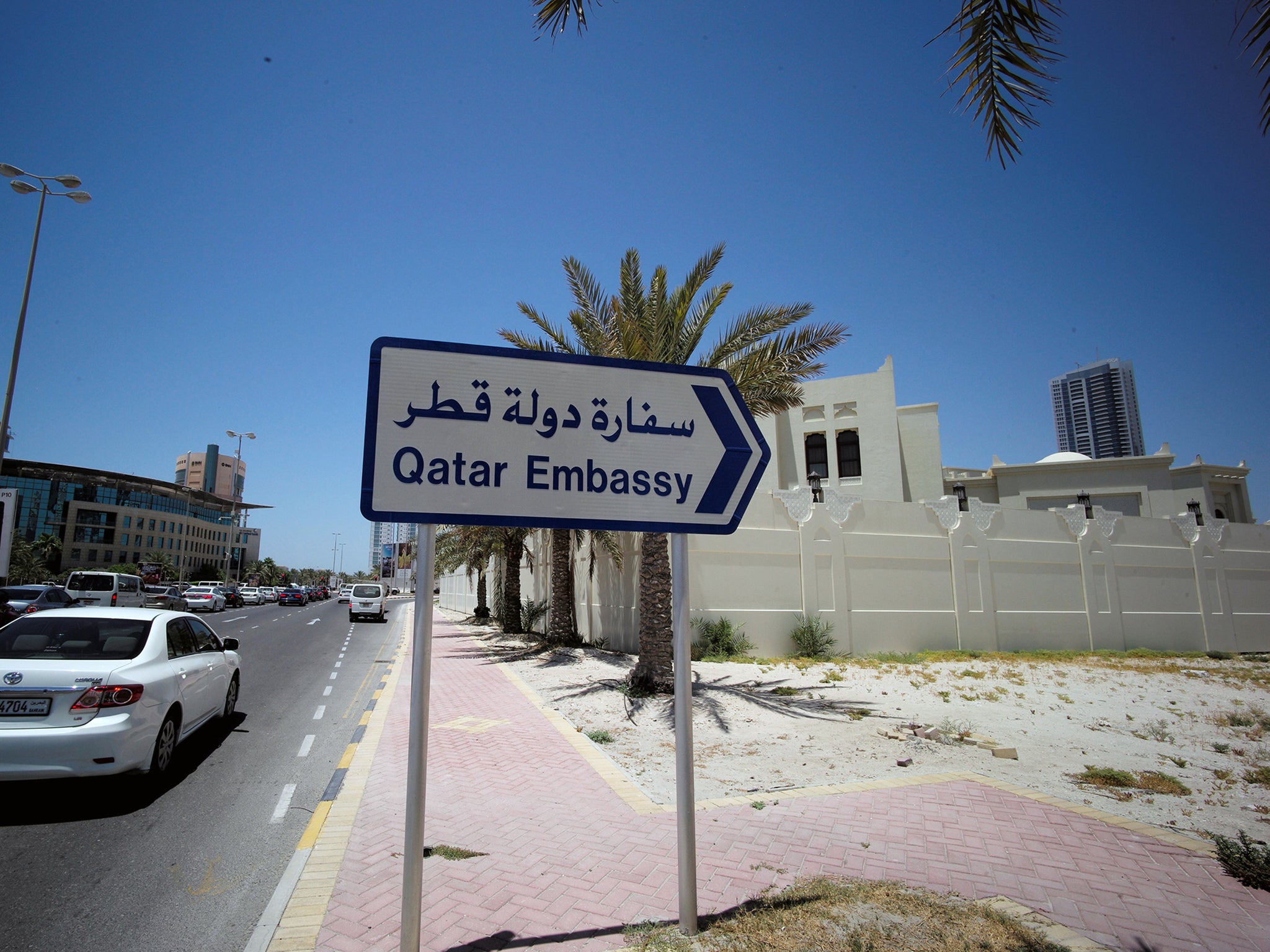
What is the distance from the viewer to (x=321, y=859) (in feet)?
15.4

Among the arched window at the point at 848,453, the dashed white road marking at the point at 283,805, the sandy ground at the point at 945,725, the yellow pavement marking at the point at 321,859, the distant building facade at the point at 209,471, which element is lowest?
the sandy ground at the point at 945,725

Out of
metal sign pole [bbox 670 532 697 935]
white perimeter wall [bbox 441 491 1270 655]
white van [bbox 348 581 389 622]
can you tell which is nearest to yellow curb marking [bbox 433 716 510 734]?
metal sign pole [bbox 670 532 697 935]

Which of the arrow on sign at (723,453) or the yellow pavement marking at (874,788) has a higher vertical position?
the arrow on sign at (723,453)

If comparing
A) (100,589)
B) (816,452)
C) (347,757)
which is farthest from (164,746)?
(100,589)

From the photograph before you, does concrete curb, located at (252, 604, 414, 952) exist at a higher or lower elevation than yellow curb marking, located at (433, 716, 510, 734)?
higher

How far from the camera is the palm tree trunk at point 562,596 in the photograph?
61.0 ft

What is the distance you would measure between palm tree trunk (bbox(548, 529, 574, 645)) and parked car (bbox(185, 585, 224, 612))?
30376 mm

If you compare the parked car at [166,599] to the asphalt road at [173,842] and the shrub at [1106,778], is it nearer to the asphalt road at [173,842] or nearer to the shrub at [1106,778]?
the asphalt road at [173,842]

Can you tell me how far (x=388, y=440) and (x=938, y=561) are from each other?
18.3 meters

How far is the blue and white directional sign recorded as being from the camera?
128 inches

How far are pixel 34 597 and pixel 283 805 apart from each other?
23.5 metres

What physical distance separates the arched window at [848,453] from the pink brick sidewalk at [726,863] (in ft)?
71.9

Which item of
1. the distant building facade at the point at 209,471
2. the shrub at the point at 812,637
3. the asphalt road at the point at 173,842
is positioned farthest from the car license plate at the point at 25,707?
the distant building facade at the point at 209,471

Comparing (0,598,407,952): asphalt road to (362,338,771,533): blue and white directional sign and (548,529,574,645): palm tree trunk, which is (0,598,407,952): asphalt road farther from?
(548,529,574,645): palm tree trunk
